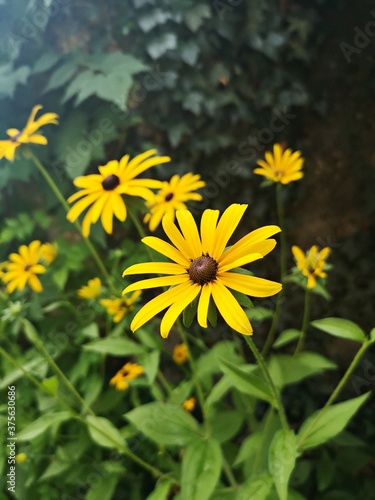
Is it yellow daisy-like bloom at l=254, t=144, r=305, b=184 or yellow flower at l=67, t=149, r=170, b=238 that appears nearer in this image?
yellow flower at l=67, t=149, r=170, b=238

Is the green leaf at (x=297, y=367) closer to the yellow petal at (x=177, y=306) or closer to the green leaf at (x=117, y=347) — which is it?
the green leaf at (x=117, y=347)

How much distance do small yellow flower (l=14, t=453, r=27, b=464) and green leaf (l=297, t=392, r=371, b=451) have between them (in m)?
0.69

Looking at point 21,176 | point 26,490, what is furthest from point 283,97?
point 26,490

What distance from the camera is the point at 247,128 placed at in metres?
1.77

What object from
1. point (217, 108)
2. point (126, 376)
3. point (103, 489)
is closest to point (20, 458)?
point (103, 489)

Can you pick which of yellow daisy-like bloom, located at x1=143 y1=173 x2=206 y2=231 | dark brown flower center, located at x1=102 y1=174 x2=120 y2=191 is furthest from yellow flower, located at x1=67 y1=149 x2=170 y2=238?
yellow daisy-like bloom, located at x1=143 y1=173 x2=206 y2=231

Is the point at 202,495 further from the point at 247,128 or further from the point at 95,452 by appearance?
the point at 247,128

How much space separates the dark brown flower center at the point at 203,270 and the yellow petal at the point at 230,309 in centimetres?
1

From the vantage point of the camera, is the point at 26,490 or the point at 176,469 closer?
the point at 176,469

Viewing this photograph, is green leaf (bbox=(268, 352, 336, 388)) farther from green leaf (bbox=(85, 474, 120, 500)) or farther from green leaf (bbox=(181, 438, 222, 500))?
green leaf (bbox=(85, 474, 120, 500))

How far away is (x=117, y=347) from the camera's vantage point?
3.75 ft

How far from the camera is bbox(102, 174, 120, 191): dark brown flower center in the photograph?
0.93 meters

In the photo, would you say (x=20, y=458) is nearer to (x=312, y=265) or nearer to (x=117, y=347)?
(x=117, y=347)

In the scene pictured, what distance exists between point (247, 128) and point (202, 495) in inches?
49.0
